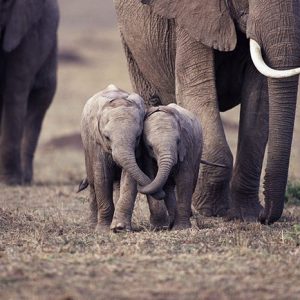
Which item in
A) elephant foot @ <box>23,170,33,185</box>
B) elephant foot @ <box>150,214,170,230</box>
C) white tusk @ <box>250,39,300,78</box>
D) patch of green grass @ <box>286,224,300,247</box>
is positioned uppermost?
white tusk @ <box>250,39,300,78</box>

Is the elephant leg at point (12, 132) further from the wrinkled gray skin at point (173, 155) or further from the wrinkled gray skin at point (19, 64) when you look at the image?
the wrinkled gray skin at point (173, 155)

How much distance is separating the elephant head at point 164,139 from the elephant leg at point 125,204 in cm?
12

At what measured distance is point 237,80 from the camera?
9.72 m

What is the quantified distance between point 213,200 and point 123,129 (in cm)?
168

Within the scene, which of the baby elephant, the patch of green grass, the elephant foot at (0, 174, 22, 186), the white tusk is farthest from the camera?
the elephant foot at (0, 174, 22, 186)

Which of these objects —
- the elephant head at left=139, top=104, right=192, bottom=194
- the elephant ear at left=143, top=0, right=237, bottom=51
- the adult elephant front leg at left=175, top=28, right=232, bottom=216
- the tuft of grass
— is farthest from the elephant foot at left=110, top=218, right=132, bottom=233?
the tuft of grass

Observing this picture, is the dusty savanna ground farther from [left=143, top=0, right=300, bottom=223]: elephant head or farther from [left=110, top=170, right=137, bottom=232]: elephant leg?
[left=143, top=0, right=300, bottom=223]: elephant head

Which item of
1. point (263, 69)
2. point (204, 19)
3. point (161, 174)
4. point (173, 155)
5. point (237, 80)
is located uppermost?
point (204, 19)

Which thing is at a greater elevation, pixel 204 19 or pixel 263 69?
pixel 204 19

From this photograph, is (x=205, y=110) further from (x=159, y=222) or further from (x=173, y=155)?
(x=173, y=155)

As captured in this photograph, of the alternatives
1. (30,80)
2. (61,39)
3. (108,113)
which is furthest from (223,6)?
(61,39)

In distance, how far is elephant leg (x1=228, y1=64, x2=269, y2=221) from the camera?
943cm

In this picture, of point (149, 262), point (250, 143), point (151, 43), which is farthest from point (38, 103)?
point (149, 262)

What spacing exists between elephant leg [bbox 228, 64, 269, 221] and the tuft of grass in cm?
149
